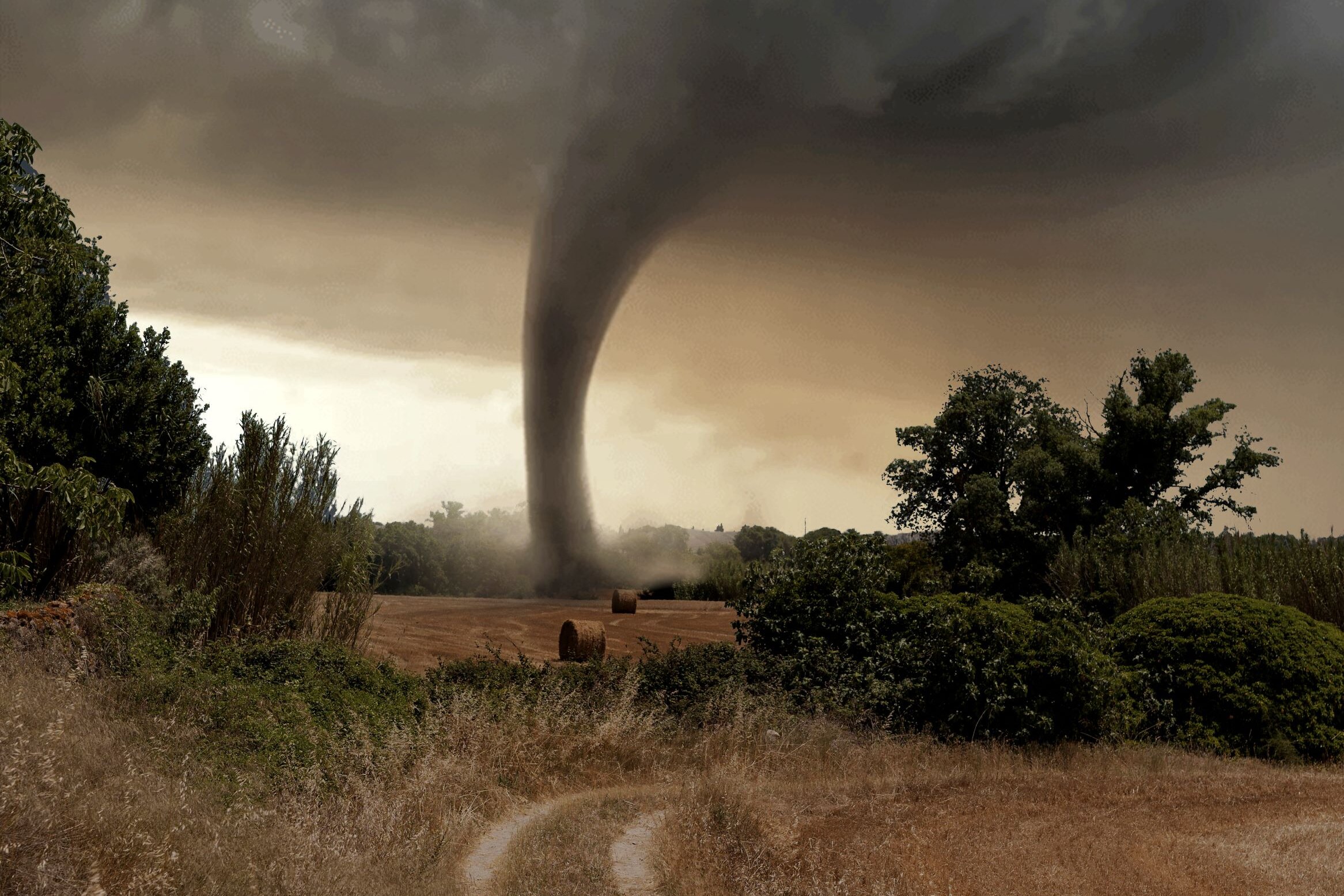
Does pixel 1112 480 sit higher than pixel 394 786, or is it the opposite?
pixel 1112 480

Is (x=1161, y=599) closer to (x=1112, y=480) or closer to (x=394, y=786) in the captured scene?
(x=394, y=786)

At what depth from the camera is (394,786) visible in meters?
8.52

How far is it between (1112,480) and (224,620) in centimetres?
2580

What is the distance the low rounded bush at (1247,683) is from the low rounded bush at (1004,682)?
1.04m

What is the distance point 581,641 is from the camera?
19.2 meters

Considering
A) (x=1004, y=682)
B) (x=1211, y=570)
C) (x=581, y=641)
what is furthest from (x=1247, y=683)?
(x=581, y=641)

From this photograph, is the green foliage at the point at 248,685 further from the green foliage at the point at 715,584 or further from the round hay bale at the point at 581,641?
the green foliage at the point at 715,584

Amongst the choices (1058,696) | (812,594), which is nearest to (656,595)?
(812,594)

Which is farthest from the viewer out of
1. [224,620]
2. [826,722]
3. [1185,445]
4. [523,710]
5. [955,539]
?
[955,539]

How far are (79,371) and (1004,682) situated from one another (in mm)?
16108

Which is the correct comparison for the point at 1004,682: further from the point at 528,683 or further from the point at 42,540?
the point at 42,540

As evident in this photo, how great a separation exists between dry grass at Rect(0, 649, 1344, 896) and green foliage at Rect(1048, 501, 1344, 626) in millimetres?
6855

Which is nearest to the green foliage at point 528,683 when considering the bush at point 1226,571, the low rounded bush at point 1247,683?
the low rounded bush at point 1247,683

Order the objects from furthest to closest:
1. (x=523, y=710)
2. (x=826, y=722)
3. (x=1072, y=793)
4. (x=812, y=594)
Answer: (x=812, y=594)
(x=826, y=722)
(x=523, y=710)
(x=1072, y=793)
